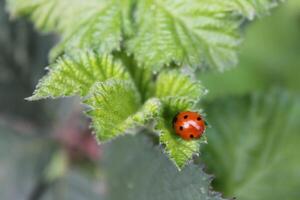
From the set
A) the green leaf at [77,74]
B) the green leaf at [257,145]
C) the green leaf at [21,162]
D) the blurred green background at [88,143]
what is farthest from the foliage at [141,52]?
the green leaf at [21,162]

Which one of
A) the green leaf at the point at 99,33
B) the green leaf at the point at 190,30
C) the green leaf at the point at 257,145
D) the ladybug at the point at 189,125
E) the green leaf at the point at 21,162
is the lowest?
the green leaf at the point at 21,162

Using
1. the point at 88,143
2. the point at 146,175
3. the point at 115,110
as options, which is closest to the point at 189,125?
the point at 115,110

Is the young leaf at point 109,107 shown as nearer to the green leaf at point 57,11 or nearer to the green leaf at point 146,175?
the green leaf at point 146,175

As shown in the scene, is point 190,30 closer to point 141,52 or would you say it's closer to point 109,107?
point 141,52

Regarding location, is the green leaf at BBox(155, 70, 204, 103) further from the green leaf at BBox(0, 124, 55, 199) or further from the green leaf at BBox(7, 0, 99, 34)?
the green leaf at BBox(0, 124, 55, 199)

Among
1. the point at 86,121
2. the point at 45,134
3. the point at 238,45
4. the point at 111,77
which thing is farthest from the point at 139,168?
the point at 45,134

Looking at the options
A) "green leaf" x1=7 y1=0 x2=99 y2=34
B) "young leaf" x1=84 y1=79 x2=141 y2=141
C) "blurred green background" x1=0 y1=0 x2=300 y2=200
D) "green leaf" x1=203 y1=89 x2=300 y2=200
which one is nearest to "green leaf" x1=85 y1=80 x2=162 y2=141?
"young leaf" x1=84 y1=79 x2=141 y2=141
